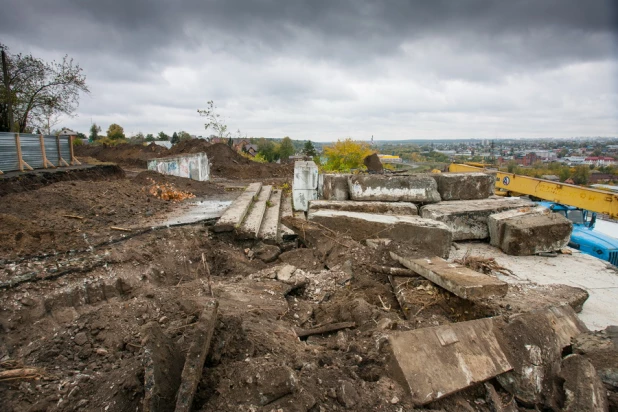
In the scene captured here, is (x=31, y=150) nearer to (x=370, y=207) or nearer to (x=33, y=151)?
(x=33, y=151)

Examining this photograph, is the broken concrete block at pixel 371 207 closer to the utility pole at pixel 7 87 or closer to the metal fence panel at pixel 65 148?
the metal fence panel at pixel 65 148

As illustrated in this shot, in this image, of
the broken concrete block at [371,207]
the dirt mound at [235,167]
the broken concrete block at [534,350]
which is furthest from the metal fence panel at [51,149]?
the broken concrete block at [534,350]

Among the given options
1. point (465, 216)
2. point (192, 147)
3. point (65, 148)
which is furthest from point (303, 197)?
point (192, 147)

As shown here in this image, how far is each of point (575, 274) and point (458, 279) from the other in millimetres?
2944

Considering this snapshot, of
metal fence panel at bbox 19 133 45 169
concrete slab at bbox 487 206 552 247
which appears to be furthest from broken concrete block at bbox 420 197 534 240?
metal fence panel at bbox 19 133 45 169

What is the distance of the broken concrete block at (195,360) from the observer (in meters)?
1.83

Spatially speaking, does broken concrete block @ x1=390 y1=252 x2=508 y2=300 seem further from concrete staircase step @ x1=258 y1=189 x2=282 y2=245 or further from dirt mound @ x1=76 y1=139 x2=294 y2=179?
dirt mound @ x1=76 y1=139 x2=294 y2=179

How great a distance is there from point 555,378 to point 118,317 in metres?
3.55

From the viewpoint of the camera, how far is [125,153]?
88.9 feet

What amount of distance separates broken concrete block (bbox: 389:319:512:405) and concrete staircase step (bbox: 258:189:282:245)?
319 centimetres

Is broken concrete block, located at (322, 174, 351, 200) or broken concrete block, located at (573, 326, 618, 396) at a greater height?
broken concrete block, located at (322, 174, 351, 200)

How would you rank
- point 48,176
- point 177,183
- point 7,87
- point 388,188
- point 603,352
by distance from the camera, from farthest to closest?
point 7,87 → point 48,176 → point 177,183 → point 388,188 → point 603,352

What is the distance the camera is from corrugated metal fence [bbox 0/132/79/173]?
33.3 feet

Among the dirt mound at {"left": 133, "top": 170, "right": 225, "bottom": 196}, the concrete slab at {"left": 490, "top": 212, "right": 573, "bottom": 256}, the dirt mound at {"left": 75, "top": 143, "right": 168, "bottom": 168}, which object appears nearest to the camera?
the concrete slab at {"left": 490, "top": 212, "right": 573, "bottom": 256}
